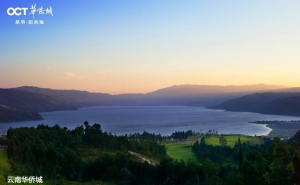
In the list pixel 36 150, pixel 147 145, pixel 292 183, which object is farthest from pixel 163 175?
pixel 147 145

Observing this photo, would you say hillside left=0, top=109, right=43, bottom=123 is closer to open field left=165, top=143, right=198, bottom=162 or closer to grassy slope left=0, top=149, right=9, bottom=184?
open field left=165, top=143, right=198, bottom=162

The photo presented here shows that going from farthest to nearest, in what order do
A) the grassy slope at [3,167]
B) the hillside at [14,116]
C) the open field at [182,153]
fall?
1. the hillside at [14,116]
2. the open field at [182,153]
3. the grassy slope at [3,167]

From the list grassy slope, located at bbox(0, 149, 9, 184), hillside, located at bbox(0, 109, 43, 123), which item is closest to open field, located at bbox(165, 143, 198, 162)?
grassy slope, located at bbox(0, 149, 9, 184)

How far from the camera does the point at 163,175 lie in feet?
101

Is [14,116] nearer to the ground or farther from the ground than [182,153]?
farther from the ground

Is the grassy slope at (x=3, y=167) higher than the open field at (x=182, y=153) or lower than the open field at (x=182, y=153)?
higher

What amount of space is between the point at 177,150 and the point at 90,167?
120 feet

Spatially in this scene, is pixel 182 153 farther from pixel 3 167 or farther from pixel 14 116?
pixel 14 116

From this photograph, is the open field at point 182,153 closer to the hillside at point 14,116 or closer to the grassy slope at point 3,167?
the grassy slope at point 3,167

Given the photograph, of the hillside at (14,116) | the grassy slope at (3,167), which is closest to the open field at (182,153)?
the grassy slope at (3,167)

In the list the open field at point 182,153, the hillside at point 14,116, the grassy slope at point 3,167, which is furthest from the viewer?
the hillside at point 14,116

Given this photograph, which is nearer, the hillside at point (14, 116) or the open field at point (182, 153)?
the open field at point (182, 153)

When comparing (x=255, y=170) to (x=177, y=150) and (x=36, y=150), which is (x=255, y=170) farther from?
(x=177, y=150)

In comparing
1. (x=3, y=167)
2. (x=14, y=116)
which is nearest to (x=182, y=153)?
(x=3, y=167)
